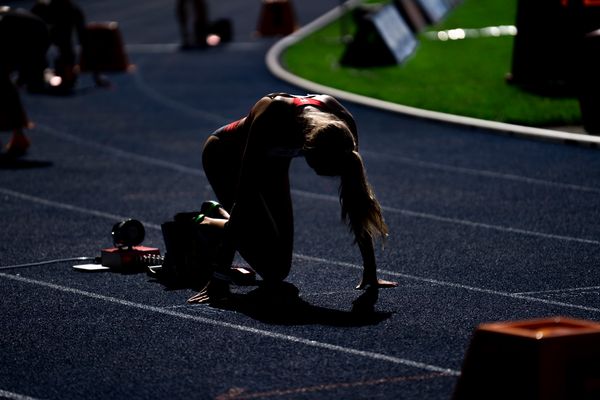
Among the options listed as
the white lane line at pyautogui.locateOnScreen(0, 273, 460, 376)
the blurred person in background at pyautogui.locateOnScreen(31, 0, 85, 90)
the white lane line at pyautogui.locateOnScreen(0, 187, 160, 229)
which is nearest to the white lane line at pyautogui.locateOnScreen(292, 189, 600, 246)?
the white lane line at pyautogui.locateOnScreen(0, 187, 160, 229)

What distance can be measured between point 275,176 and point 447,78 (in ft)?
42.5

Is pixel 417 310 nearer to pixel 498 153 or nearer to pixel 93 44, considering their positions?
pixel 498 153

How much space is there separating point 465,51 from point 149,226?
13921mm

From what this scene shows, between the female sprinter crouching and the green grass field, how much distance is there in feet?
28.3

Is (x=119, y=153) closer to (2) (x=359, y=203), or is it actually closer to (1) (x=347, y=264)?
(1) (x=347, y=264)

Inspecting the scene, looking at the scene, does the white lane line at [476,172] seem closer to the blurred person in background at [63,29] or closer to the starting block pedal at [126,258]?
the starting block pedal at [126,258]

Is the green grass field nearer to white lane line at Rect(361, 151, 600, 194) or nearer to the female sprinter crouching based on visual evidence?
white lane line at Rect(361, 151, 600, 194)

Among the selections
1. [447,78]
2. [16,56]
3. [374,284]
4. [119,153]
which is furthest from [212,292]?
[447,78]

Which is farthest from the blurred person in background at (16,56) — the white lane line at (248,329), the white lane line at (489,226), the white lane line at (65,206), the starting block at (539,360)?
the starting block at (539,360)

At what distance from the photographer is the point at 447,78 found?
21.1 m

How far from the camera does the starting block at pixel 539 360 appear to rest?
17.0 ft

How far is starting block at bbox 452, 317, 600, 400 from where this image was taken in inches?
204

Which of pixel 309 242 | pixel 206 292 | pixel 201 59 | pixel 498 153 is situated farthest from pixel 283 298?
pixel 201 59

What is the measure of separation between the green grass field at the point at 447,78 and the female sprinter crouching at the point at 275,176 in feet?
28.3
